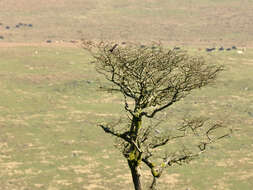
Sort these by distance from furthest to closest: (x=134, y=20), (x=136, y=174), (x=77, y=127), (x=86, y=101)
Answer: (x=134, y=20) → (x=86, y=101) → (x=77, y=127) → (x=136, y=174)

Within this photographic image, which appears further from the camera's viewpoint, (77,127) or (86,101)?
(86,101)

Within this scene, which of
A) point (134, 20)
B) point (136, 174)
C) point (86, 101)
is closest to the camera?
point (136, 174)

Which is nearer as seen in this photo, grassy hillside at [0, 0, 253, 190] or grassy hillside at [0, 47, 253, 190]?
grassy hillside at [0, 47, 253, 190]

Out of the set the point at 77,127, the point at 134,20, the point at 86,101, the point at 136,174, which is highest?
the point at 136,174

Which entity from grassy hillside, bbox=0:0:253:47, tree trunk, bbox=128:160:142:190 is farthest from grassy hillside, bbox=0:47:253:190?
grassy hillside, bbox=0:0:253:47

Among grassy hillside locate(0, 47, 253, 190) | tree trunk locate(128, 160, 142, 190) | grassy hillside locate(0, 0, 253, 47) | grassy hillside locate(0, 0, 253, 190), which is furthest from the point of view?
grassy hillside locate(0, 0, 253, 47)

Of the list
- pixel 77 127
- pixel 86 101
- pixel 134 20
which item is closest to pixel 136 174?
pixel 77 127

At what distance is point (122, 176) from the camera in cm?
4091

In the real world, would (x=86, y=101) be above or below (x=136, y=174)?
below

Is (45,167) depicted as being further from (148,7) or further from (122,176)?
(148,7)

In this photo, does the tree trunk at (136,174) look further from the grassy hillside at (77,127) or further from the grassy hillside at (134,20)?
the grassy hillside at (134,20)

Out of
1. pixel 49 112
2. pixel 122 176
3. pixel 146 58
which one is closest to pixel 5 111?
pixel 49 112

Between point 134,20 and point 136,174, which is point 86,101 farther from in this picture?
point 134,20

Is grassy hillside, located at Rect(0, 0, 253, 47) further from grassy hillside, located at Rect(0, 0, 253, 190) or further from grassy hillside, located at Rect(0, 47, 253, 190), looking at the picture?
grassy hillside, located at Rect(0, 47, 253, 190)
